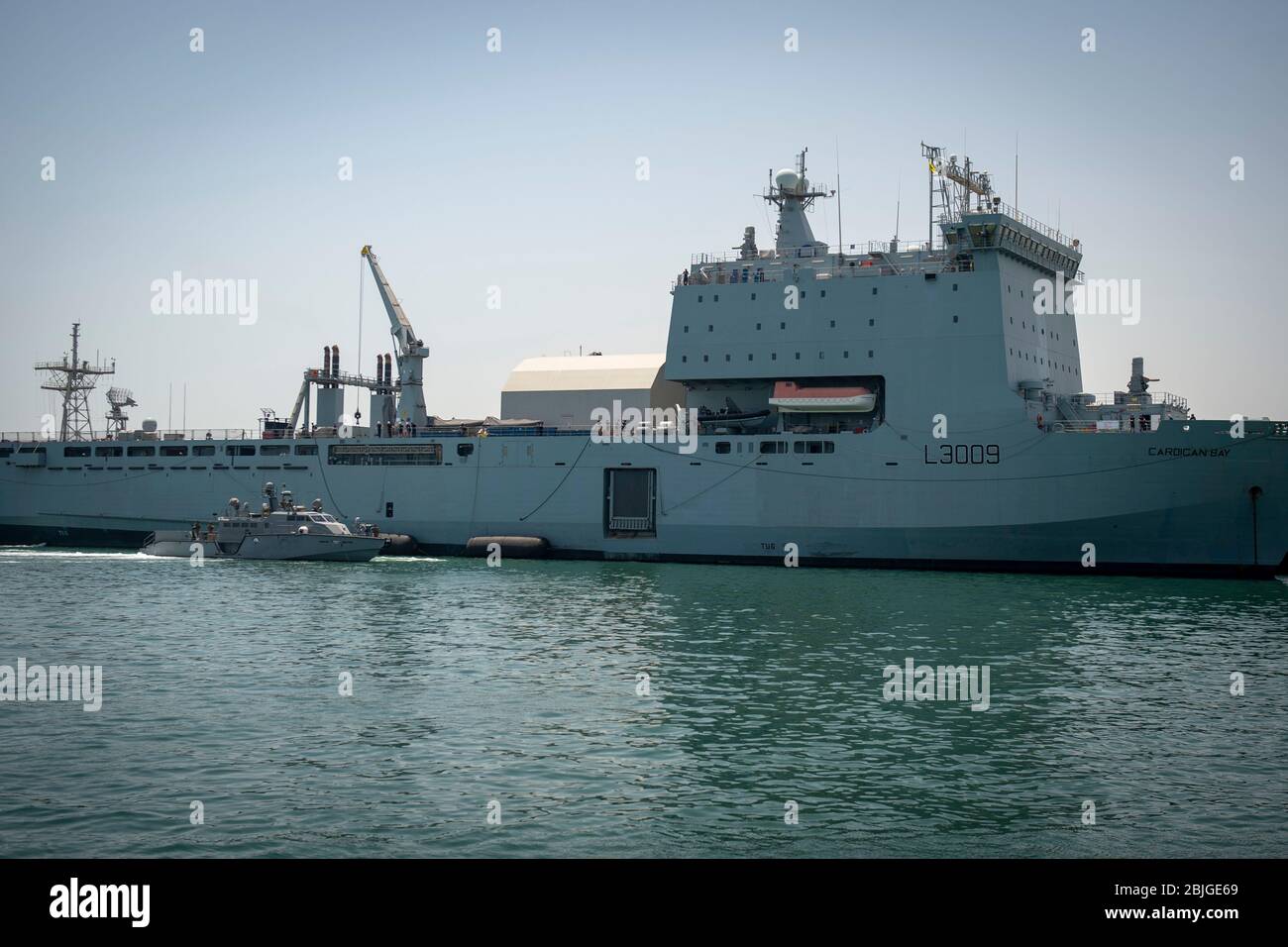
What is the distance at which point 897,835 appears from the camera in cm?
923

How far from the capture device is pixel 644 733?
13.0 m

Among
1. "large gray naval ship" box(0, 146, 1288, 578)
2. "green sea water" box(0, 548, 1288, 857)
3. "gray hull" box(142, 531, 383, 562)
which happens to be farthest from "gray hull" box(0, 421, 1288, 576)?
"green sea water" box(0, 548, 1288, 857)

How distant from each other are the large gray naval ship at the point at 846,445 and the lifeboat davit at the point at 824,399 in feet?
0.25

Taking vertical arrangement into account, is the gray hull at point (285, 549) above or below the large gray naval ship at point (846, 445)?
below

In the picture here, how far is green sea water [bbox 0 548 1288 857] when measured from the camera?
9312 millimetres

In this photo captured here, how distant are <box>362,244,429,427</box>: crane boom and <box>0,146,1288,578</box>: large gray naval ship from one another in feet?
1.32

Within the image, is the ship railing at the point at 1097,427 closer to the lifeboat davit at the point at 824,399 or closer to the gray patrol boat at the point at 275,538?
the lifeboat davit at the point at 824,399

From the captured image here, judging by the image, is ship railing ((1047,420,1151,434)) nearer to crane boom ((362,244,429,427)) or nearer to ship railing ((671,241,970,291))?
ship railing ((671,241,970,291))

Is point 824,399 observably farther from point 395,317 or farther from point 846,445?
point 395,317

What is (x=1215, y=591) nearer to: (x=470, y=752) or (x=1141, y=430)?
(x=1141, y=430)

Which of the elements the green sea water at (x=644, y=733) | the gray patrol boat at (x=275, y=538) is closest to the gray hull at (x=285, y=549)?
the gray patrol boat at (x=275, y=538)

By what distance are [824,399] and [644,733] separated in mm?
24934

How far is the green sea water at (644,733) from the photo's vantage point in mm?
9312

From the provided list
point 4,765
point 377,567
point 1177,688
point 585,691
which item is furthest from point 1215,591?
point 4,765
